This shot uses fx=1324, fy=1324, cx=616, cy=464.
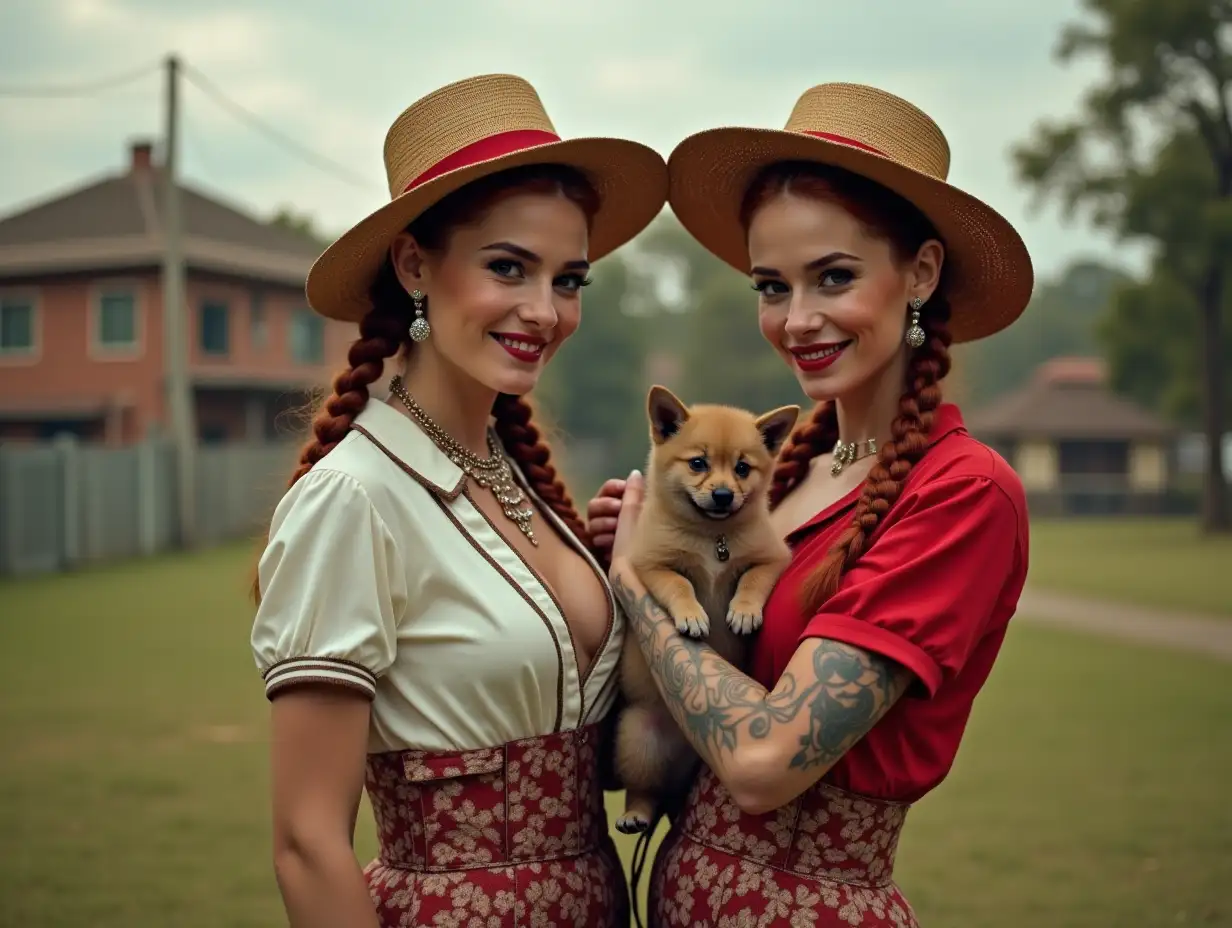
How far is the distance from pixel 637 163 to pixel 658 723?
1315 mm

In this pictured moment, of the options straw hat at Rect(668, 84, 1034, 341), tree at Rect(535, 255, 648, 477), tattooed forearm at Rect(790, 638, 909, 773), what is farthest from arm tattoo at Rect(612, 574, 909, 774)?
tree at Rect(535, 255, 648, 477)

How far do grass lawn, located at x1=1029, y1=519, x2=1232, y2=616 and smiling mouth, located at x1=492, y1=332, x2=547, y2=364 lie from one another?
15523 millimetres

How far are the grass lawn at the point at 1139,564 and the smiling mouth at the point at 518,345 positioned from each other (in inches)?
611

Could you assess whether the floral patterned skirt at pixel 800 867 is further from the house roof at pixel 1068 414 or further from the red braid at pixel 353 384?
the house roof at pixel 1068 414

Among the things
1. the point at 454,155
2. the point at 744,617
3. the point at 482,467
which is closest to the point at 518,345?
the point at 482,467

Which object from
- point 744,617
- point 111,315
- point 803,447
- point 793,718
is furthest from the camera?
point 111,315

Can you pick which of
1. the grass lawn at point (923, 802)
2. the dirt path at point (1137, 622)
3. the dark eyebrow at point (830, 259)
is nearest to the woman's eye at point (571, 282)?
the dark eyebrow at point (830, 259)

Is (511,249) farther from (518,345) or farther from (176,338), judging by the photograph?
(176,338)

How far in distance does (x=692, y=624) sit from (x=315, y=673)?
0.88 m

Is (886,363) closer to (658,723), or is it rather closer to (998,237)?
(998,237)

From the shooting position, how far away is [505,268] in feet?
9.40

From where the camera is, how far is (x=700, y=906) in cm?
282

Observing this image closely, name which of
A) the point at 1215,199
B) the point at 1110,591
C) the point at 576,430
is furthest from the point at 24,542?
the point at 576,430

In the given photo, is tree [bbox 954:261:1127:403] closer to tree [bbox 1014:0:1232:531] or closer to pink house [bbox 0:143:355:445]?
tree [bbox 1014:0:1232:531]
